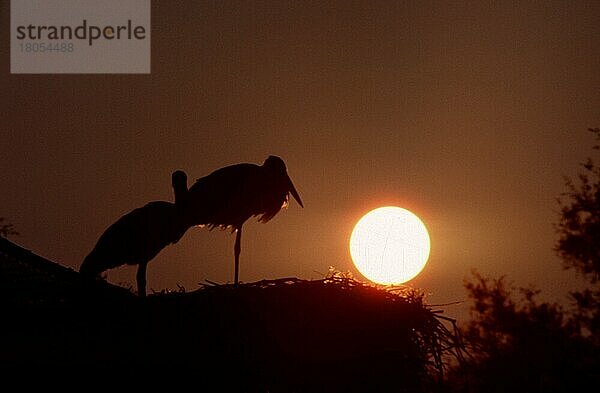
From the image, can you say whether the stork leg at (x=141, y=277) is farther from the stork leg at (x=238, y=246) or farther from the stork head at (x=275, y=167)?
the stork head at (x=275, y=167)

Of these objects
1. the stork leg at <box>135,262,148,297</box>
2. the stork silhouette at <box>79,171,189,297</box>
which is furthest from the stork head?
the stork leg at <box>135,262,148,297</box>

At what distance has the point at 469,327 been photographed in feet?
60.4

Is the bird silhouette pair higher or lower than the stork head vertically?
lower

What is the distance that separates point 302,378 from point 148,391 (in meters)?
1.00

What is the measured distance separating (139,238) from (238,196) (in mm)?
1528

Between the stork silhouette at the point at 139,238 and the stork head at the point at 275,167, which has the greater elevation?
the stork head at the point at 275,167

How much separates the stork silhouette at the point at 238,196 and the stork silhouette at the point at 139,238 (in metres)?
0.41

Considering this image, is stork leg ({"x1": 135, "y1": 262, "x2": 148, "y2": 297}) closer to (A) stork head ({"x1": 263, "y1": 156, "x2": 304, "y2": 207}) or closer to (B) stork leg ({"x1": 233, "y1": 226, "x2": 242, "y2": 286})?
(B) stork leg ({"x1": 233, "y1": 226, "x2": 242, "y2": 286})

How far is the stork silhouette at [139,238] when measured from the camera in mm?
8297

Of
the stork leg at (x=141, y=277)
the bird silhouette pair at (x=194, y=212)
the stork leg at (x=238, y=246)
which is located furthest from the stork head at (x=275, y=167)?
the stork leg at (x=141, y=277)

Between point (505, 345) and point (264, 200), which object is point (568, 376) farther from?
point (264, 200)

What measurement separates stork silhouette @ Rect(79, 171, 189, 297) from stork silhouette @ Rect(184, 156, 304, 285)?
41 cm

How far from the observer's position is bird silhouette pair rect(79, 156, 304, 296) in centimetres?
838

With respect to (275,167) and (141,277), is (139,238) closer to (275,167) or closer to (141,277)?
(141,277)
